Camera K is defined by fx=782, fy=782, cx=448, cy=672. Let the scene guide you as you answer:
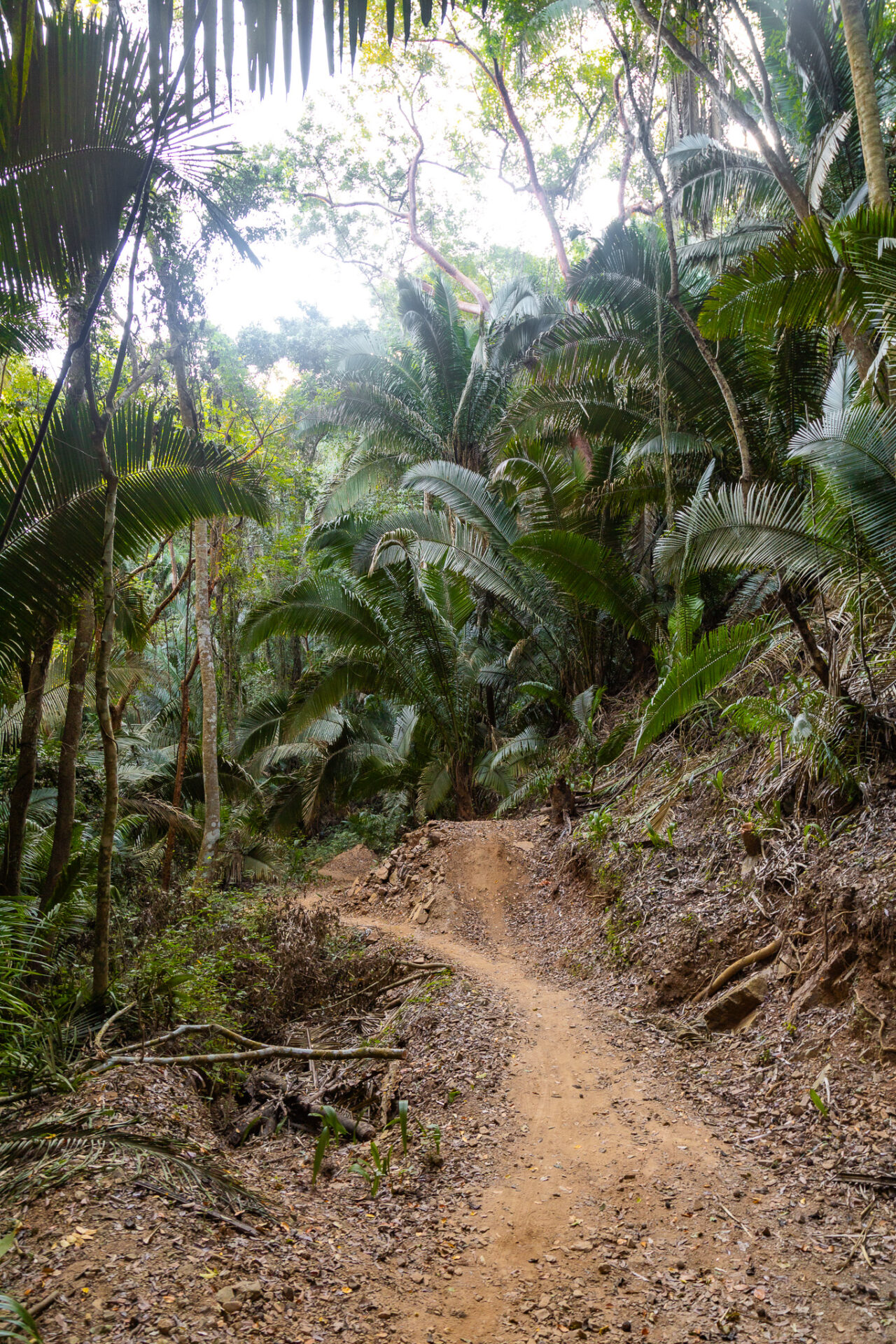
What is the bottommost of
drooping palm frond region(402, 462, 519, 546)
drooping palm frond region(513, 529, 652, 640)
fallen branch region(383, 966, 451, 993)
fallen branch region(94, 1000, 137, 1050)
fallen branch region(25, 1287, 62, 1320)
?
fallen branch region(383, 966, 451, 993)

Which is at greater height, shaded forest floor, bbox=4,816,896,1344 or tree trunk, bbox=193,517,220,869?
tree trunk, bbox=193,517,220,869

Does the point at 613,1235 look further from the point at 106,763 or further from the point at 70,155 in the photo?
the point at 70,155

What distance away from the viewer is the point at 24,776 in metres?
5.59

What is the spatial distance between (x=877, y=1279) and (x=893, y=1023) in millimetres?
1384

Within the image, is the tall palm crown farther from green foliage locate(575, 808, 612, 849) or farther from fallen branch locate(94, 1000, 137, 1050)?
fallen branch locate(94, 1000, 137, 1050)

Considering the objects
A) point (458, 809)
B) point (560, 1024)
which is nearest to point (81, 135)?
point (560, 1024)

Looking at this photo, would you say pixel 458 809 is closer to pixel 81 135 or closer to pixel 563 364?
pixel 563 364

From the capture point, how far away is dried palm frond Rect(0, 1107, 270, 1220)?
2699 mm

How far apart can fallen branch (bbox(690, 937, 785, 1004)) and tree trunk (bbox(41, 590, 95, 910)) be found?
4.80 meters

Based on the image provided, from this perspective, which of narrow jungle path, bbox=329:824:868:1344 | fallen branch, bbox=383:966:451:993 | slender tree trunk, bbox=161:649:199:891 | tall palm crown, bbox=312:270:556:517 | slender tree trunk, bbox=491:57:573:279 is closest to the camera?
narrow jungle path, bbox=329:824:868:1344

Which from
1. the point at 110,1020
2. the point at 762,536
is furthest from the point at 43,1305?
the point at 762,536

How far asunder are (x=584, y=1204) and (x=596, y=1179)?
8.2 inches

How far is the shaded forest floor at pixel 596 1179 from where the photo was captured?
2.53 metres

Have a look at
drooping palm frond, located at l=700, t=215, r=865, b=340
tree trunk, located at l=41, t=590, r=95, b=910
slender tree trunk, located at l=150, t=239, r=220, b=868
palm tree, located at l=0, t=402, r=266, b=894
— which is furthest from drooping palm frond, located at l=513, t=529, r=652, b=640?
tree trunk, located at l=41, t=590, r=95, b=910
